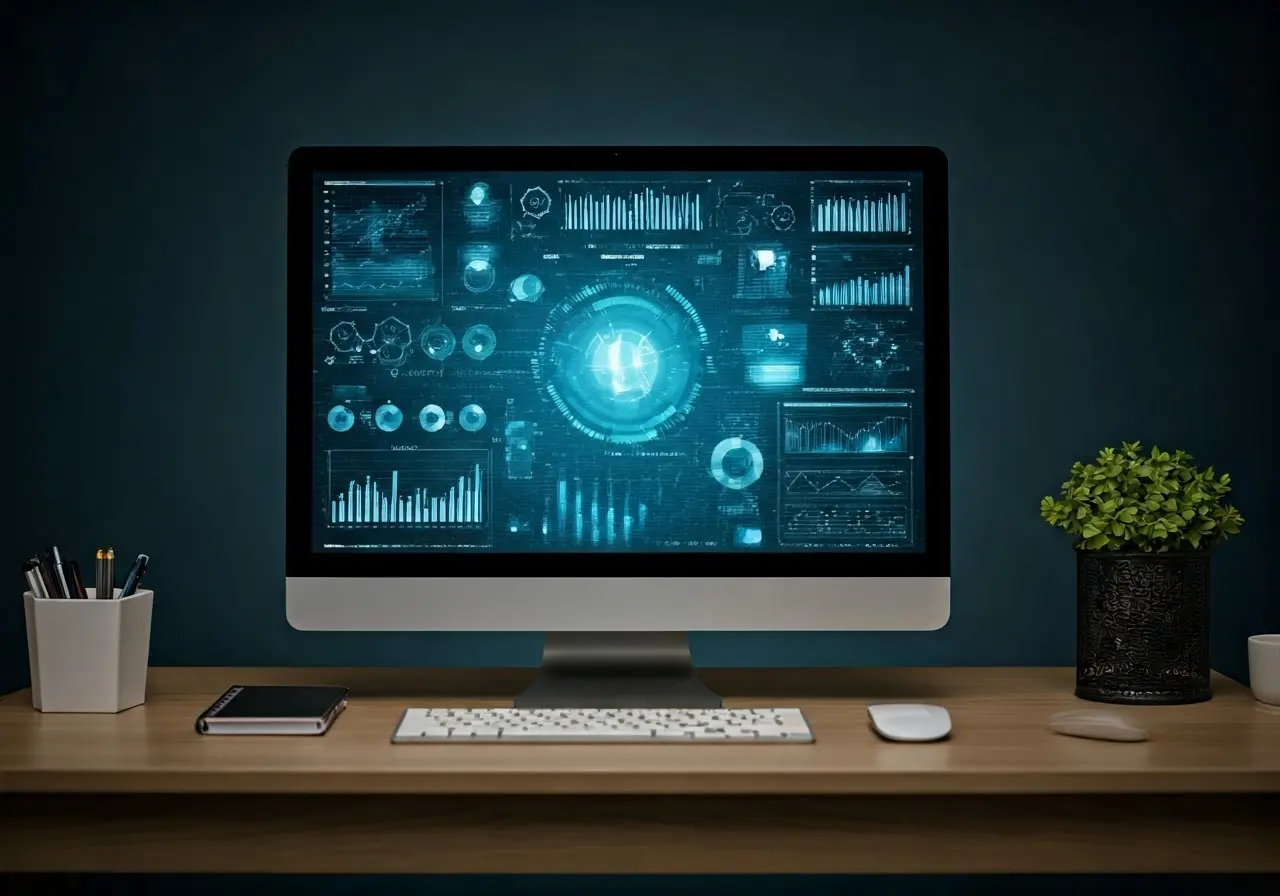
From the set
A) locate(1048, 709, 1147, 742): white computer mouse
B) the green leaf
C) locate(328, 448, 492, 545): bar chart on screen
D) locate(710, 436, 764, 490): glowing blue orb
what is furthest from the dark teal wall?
locate(1048, 709, 1147, 742): white computer mouse

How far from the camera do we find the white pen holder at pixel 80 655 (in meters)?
1.31

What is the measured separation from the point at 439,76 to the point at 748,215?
686 mm

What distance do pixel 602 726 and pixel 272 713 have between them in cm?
39

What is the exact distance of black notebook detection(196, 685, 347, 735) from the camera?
3.89ft

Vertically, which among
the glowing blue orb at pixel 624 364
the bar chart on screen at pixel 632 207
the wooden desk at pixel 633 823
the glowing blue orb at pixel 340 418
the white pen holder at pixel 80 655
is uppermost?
the bar chart on screen at pixel 632 207

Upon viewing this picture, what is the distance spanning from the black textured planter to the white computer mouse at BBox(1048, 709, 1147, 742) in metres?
0.19

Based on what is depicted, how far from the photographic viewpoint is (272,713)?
3.96 feet

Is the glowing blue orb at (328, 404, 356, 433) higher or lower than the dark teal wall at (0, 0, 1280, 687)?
lower

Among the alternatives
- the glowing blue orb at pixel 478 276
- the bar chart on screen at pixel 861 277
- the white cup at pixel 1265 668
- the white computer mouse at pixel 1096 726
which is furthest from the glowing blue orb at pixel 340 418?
the white cup at pixel 1265 668

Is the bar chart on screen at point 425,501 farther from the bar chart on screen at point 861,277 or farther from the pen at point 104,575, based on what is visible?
the bar chart on screen at point 861,277

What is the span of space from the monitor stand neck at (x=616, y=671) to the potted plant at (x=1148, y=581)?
532 millimetres

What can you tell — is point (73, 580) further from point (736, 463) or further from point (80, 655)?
point (736, 463)

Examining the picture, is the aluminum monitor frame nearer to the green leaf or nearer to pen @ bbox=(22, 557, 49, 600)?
the green leaf

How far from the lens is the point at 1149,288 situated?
1.75 metres
